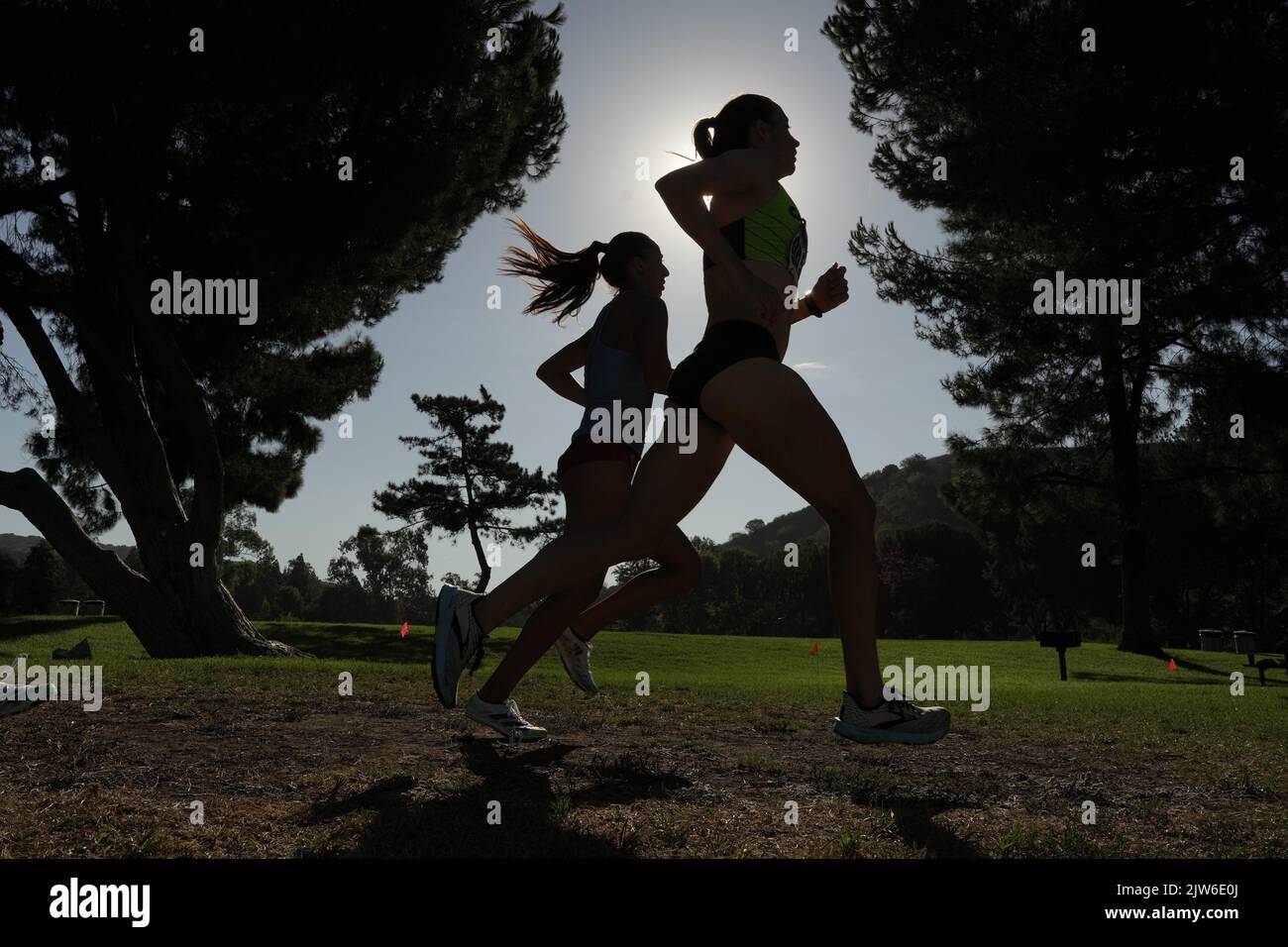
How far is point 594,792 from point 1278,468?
69.9 ft

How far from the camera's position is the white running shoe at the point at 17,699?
4.31m

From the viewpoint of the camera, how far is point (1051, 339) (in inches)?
649

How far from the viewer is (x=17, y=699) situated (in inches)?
175

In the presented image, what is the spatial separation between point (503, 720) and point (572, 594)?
1.89 feet

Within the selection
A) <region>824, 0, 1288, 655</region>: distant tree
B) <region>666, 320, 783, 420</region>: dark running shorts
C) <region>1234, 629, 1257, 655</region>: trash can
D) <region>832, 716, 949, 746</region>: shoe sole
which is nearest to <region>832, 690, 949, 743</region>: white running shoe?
<region>832, 716, 949, 746</region>: shoe sole

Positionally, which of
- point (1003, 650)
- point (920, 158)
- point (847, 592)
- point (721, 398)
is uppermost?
point (920, 158)

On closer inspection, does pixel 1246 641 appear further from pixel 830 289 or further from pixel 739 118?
pixel 739 118

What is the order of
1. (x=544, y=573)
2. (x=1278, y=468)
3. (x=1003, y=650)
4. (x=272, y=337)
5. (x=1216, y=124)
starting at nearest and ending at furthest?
(x=544, y=573), (x=1216, y=124), (x=272, y=337), (x=1278, y=468), (x=1003, y=650)

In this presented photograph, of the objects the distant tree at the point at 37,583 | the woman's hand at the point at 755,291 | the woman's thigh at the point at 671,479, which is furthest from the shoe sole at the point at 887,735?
the distant tree at the point at 37,583

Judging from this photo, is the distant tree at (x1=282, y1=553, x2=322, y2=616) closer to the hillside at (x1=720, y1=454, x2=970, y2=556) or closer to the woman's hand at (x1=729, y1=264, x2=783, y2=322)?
the hillside at (x1=720, y1=454, x2=970, y2=556)

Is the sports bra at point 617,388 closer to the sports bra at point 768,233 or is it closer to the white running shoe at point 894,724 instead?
the sports bra at point 768,233

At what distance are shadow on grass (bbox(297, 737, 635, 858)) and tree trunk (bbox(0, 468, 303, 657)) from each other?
32.0 feet
